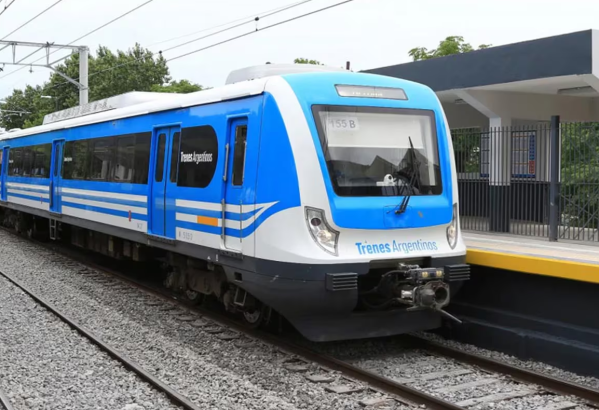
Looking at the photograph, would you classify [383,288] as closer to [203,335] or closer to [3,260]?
[203,335]

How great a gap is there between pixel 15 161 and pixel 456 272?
593 inches

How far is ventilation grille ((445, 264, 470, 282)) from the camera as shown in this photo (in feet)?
22.5

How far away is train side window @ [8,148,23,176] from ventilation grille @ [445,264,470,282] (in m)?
14.0

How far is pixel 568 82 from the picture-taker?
37.8 ft

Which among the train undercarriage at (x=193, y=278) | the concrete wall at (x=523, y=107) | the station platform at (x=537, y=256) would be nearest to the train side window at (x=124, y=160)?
the train undercarriage at (x=193, y=278)

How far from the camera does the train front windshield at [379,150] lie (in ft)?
21.8

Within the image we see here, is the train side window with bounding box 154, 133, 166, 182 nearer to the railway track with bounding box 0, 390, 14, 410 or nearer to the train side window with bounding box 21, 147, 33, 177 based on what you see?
the railway track with bounding box 0, 390, 14, 410

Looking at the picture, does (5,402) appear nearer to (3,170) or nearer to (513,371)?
(513,371)

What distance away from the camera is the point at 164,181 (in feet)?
28.8

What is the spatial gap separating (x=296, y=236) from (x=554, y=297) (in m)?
2.83

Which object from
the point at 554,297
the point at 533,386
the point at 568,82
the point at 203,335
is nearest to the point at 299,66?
the point at 203,335

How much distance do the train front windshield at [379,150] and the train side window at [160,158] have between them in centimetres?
305

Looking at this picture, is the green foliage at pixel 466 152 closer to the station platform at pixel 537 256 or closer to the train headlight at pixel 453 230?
the station platform at pixel 537 256

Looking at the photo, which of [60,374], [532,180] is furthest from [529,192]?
[60,374]
